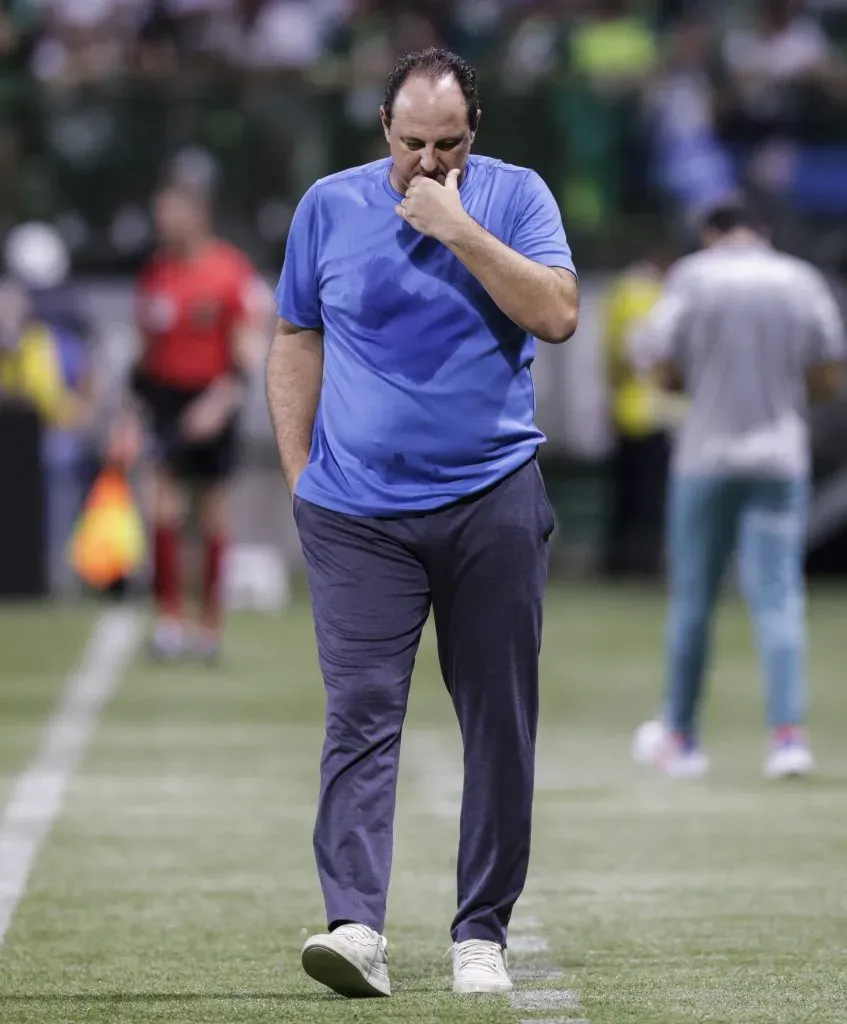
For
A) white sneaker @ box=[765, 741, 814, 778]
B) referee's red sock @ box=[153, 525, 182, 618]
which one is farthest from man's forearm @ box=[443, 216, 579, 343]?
referee's red sock @ box=[153, 525, 182, 618]

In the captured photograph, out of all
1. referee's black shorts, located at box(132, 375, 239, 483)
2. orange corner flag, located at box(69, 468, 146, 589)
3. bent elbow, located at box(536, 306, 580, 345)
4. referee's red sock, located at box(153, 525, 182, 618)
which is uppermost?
bent elbow, located at box(536, 306, 580, 345)

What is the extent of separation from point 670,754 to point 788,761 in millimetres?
473

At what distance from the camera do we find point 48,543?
58.0 feet

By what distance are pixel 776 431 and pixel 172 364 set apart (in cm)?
492

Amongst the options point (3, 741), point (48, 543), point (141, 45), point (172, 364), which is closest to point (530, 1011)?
point (3, 741)

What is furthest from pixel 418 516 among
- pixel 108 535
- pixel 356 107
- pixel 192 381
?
pixel 356 107

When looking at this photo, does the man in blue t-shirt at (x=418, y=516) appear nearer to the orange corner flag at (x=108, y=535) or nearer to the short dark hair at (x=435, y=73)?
the short dark hair at (x=435, y=73)

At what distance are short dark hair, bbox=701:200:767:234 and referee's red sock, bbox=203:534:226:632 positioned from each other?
15.4 feet

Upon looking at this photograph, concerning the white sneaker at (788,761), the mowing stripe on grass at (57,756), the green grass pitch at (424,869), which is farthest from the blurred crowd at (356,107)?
the white sneaker at (788,761)

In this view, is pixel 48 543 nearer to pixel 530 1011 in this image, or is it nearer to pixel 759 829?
pixel 759 829

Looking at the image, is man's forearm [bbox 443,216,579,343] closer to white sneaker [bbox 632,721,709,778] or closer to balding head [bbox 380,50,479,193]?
balding head [bbox 380,50,479,193]

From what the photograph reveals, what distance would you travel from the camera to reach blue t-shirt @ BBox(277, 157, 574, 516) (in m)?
5.43

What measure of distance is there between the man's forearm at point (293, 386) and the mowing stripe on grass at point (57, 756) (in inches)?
57.1

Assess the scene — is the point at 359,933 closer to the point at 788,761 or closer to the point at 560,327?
the point at 560,327
